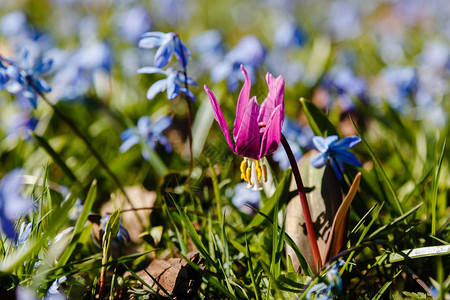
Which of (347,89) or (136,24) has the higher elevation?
(136,24)

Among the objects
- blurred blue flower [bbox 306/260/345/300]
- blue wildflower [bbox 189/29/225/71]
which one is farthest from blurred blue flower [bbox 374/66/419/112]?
blurred blue flower [bbox 306/260/345/300]

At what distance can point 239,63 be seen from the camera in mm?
2762

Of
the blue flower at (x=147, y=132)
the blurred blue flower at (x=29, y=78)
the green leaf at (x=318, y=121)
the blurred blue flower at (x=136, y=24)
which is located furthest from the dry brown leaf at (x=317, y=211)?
the blurred blue flower at (x=136, y=24)

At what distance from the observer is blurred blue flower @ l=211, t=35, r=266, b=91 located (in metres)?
2.69

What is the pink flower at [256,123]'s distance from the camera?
115 centimetres

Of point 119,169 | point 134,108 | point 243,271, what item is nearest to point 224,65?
point 134,108

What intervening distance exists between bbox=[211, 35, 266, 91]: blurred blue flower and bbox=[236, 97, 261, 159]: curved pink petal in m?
1.50

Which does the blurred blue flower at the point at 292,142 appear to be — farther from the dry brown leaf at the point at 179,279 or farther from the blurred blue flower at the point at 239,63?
the dry brown leaf at the point at 179,279

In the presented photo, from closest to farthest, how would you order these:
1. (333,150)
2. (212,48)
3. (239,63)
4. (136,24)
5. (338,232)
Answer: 1. (338,232)
2. (333,150)
3. (239,63)
4. (212,48)
5. (136,24)

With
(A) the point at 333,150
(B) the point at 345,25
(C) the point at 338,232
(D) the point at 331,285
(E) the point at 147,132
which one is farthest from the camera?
(B) the point at 345,25

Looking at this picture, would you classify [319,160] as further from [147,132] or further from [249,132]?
[147,132]

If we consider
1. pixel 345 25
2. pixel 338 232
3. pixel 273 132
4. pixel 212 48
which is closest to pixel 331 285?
pixel 338 232

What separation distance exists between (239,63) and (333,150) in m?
1.44

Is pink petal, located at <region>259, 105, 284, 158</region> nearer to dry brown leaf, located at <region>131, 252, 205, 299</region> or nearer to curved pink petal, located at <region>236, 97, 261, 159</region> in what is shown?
curved pink petal, located at <region>236, 97, 261, 159</region>
